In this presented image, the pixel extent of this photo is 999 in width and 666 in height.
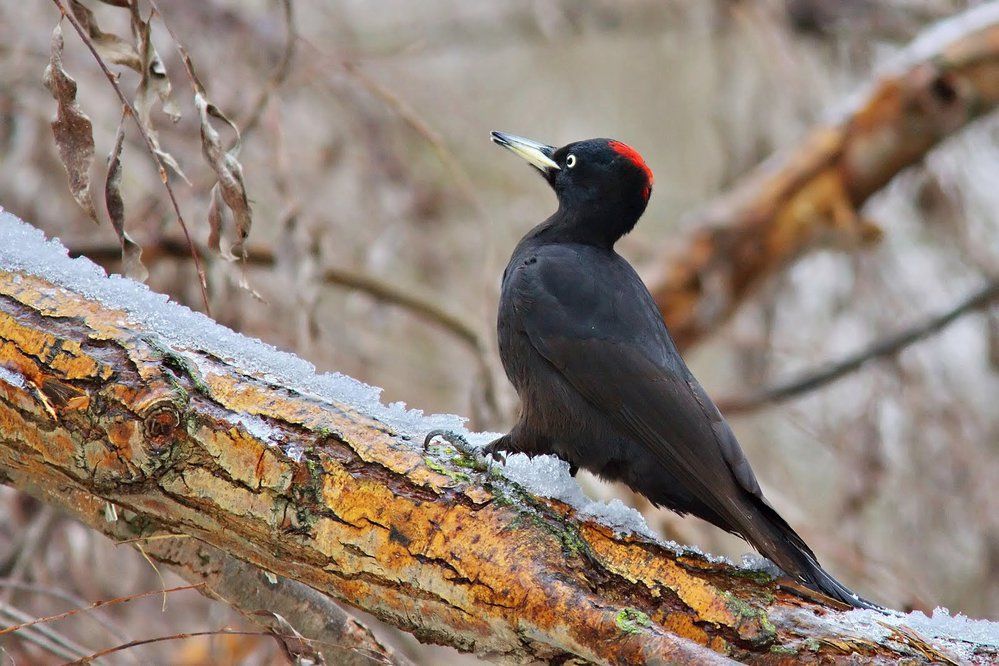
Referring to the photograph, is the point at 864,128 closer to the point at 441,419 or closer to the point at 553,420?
the point at 553,420

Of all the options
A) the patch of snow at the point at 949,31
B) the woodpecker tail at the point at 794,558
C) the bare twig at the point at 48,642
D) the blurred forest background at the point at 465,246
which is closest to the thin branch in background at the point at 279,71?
the blurred forest background at the point at 465,246

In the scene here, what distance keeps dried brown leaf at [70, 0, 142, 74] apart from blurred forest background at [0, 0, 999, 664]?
83 centimetres

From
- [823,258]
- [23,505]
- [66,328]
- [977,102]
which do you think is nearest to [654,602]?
[66,328]

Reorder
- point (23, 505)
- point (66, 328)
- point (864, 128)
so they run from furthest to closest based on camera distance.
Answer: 1. point (864, 128)
2. point (23, 505)
3. point (66, 328)

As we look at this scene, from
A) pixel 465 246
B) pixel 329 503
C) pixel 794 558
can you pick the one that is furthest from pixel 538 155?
pixel 465 246

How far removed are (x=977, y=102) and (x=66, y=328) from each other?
170 inches

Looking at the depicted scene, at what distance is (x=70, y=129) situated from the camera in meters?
2.15

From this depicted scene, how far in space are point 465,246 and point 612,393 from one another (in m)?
3.15

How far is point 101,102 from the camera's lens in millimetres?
4863

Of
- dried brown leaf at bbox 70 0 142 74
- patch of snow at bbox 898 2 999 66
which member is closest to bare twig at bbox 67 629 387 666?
dried brown leaf at bbox 70 0 142 74

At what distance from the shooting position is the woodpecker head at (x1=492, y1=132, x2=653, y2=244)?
12.2 ft

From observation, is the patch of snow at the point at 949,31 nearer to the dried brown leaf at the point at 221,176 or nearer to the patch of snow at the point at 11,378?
the dried brown leaf at the point at 221,176

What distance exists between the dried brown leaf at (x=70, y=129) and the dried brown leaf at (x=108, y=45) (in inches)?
6.3

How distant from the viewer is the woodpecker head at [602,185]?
3.71 metres
